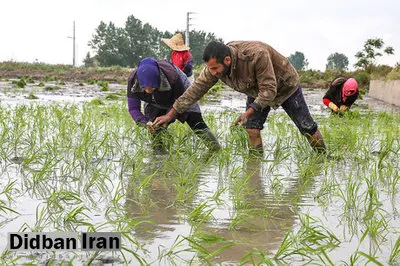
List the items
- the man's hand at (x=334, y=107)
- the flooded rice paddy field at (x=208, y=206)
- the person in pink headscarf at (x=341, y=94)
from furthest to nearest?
the man's hand at (x=334, y=107) → the person in pink headscarf at (x=341, y=94) → the flooded rice paddy field at (x=208, y=206)

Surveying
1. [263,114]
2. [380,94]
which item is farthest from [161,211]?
[380,94]

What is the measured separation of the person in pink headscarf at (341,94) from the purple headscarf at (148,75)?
3293mm

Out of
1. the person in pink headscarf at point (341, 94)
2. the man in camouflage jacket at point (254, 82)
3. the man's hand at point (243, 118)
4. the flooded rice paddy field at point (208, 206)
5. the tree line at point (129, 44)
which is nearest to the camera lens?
the flooded rice paddy field at point (208, 206)

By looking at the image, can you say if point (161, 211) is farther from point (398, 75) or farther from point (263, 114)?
point (398, 75)

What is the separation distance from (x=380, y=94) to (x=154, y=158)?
13.2 m

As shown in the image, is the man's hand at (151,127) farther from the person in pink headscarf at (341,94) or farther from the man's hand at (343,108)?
the man's hand at (343,108)

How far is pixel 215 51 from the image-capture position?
4215mm

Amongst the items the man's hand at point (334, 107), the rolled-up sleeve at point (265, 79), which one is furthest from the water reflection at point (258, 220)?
the man's hand at point (334, 107)

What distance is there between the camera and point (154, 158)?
4.73 meters

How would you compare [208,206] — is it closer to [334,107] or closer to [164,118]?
[164,118]

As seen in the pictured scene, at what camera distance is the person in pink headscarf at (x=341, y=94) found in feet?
23.6

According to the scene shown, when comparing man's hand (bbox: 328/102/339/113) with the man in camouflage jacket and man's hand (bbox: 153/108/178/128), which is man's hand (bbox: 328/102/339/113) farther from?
man's hand (bbox: 153/108/178/128)

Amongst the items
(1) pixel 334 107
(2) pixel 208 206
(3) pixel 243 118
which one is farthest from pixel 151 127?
(1) pixel 334 107

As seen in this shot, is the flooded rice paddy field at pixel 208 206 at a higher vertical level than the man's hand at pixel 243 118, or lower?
lower
